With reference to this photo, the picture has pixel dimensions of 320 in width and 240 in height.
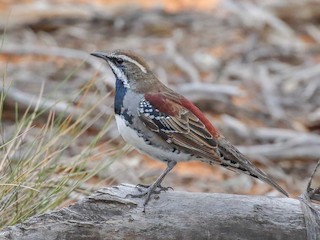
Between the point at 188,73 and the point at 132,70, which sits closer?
the point at 132,70

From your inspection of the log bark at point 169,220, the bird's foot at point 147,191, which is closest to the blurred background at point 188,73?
the bird's foot at point 147,191

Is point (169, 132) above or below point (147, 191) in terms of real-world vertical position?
above

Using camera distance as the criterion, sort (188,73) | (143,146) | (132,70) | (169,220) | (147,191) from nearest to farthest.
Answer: (169,220)
(147,191)
(143,146)
(132,70)
(188,73)

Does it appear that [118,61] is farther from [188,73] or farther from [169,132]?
[188,73]

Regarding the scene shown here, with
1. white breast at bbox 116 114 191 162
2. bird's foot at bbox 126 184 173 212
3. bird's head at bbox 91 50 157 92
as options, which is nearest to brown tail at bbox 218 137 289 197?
white breast at bbox 116 114 191 162

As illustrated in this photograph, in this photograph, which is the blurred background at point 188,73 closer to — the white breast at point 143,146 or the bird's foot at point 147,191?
the white breast at point 143,146

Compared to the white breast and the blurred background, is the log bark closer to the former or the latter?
the white breast

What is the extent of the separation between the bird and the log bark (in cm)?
33

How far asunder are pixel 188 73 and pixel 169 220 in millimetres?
6232

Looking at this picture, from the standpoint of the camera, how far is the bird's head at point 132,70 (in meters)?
6.22

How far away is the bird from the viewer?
5.93 metres

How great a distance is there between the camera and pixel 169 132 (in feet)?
19.7

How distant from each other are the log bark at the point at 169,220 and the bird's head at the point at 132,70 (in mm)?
944

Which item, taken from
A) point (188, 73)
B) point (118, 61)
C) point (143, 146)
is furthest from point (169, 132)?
point (188, 73)
